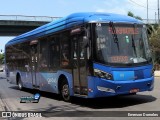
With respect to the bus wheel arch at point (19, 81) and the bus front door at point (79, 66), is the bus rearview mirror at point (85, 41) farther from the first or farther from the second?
the bus wheel arch at point (19, 81)

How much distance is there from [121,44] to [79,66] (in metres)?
1.56

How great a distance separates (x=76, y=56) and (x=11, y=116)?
2.99m

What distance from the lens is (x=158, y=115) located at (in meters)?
10.0

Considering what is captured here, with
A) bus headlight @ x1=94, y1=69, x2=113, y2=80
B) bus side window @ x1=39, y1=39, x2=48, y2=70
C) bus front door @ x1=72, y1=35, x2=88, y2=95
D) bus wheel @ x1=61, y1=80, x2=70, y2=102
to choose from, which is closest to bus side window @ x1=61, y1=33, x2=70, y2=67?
bus front door @ x1=72, y1=35, x2=88, y2=95

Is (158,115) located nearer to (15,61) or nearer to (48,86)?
(48,86)

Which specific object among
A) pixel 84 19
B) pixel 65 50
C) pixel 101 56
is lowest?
pixel 101 56

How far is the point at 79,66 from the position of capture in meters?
12.6

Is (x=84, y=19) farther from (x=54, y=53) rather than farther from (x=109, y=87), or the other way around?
(x=54, y=53)

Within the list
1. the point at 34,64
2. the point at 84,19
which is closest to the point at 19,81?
the point at 34,64

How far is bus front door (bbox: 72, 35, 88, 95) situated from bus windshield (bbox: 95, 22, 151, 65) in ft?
2.27

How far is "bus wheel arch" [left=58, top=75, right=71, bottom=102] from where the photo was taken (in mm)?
13914

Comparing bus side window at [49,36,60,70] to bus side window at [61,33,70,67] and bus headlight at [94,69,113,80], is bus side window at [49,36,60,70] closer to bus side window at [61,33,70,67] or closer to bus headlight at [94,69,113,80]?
bus side window at [61,33,70,67]

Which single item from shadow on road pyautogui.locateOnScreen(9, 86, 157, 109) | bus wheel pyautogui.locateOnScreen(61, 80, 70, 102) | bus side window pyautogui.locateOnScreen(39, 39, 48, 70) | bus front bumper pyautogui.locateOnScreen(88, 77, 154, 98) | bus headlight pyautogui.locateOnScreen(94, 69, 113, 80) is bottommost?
shadow on road pyautogui.locateOnScreen(9, 86, 157, 109)

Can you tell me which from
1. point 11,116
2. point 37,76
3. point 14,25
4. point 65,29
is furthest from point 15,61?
point 14,25
